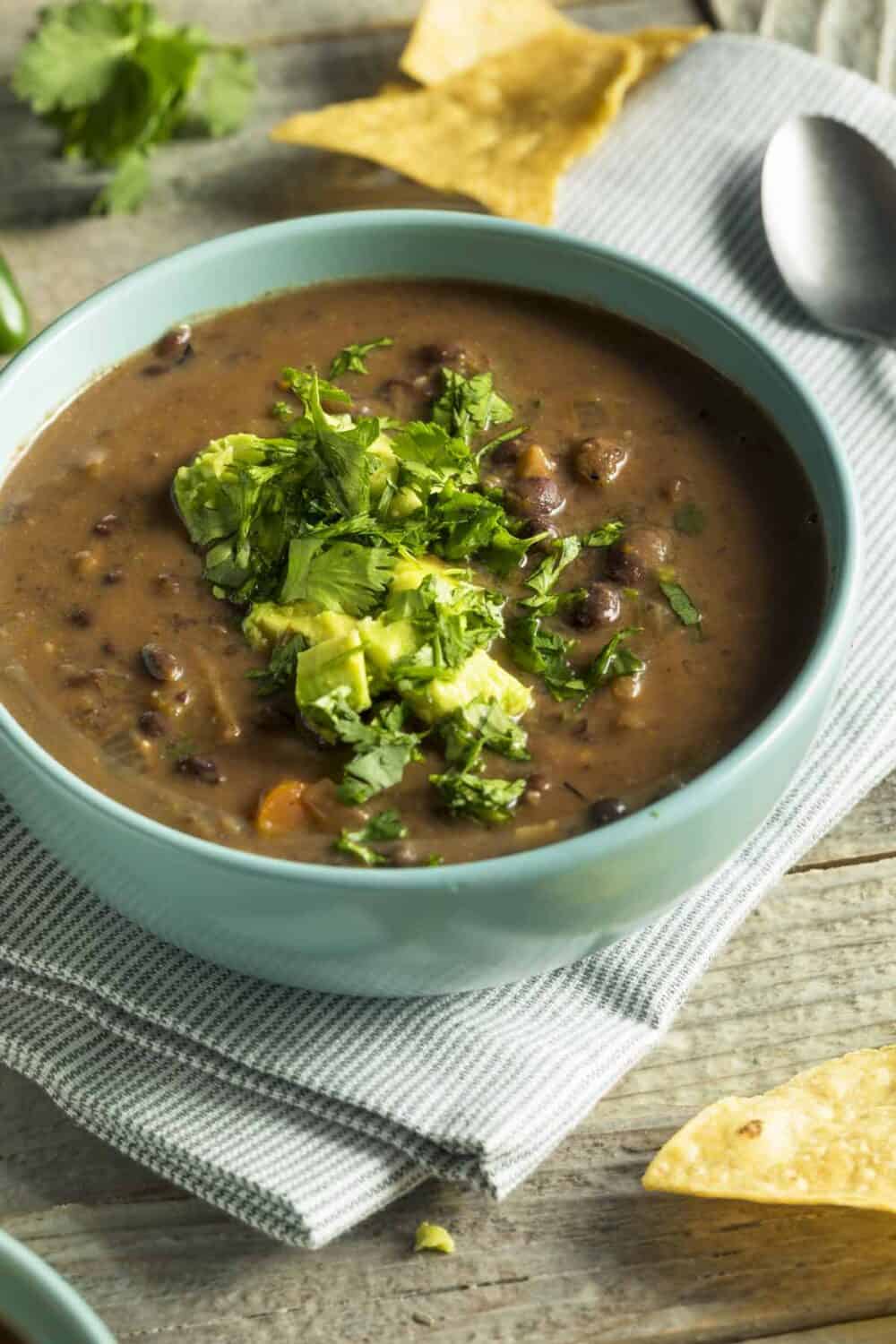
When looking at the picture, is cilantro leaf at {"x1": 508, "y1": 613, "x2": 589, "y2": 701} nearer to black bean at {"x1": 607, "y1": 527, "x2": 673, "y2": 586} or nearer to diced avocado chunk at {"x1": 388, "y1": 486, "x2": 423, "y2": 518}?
black bean at {"x1": 607, "y1": 527, "x2": 673, "y2": 586}

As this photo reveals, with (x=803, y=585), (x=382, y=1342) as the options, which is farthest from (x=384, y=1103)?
(x=803, y=585)

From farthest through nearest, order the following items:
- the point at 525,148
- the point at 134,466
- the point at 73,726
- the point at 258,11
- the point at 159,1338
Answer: the point at 258,11 < the point at 525,148 < the point at 134,466 < the point at 73,726 < the point at 159,1338

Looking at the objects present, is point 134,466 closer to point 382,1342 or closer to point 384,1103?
point 384,1103

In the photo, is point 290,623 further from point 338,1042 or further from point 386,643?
point 338,1042

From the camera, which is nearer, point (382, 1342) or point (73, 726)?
point (382, 1342)

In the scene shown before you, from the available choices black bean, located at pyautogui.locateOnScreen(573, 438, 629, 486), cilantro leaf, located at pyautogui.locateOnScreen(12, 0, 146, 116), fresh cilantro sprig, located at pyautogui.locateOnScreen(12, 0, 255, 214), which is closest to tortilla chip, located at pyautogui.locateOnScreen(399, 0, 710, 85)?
fresh cilantro sprig, located at pyautogui.locateOnScreen(12, 0, 255, 214)

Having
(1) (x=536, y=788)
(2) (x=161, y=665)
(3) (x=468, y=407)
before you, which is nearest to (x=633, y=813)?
(1) (x=536, y=788)
